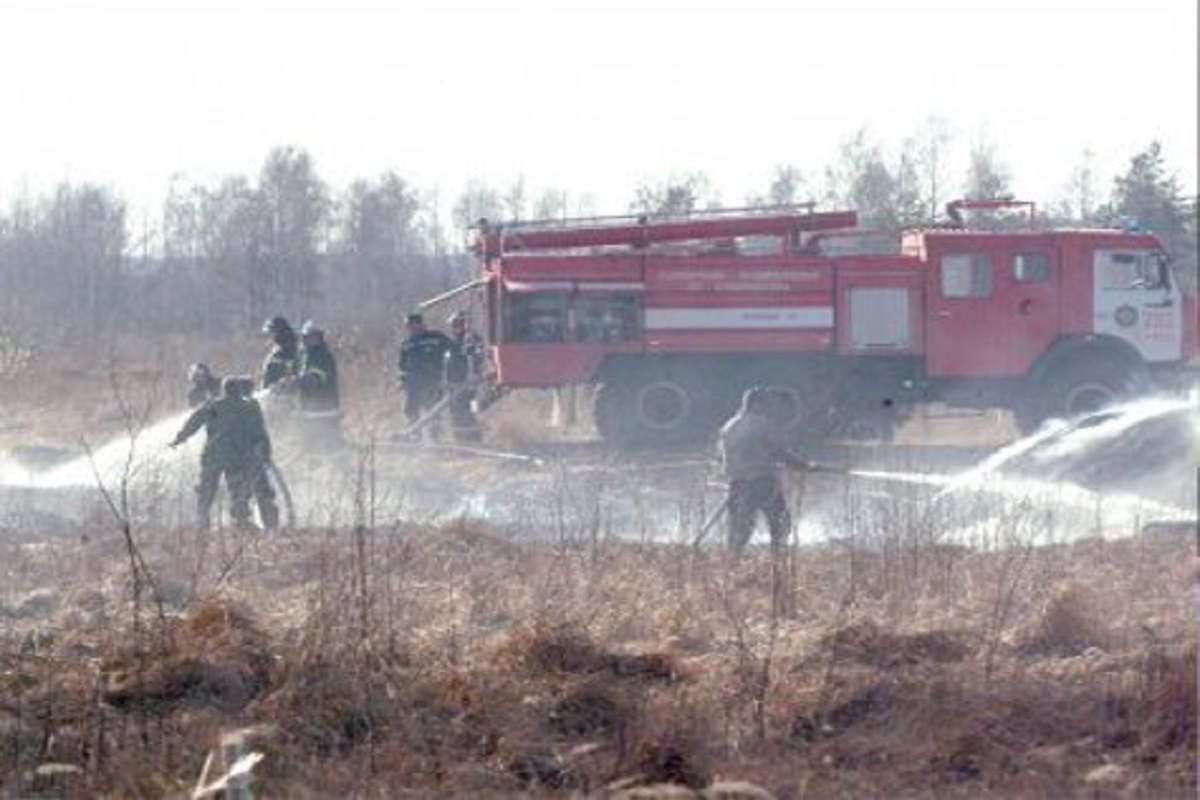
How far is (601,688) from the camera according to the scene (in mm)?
8273

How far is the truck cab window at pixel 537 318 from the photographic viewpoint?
25.5 m

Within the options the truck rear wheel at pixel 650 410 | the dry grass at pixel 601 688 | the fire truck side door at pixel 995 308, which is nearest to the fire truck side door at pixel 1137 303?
the fire truck side door at pixel 995 308

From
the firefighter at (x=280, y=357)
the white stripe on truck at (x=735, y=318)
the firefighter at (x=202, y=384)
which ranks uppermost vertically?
the white stripe on truck at (x=735, y=318)

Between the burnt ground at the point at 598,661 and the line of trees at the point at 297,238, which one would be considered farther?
the line of trees at the point at 297,238

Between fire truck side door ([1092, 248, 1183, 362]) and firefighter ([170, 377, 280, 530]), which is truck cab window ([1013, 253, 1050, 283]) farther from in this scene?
firefighter ([170, 377, 280, 530])

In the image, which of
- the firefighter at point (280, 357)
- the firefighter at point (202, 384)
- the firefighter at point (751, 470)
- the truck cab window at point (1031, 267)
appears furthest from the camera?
the truck cab window at point (1031, 267)

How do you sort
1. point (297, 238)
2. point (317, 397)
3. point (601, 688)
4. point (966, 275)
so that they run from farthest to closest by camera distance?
point (297, 238) → point (966, 275) → point (317, 397) → point (601, 688)

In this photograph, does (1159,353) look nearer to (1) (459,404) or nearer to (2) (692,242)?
(2) (692,242)

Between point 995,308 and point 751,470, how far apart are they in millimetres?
12695

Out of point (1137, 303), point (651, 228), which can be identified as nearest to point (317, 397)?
point (651, 228)

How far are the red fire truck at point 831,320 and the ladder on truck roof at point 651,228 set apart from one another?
0.06 metres

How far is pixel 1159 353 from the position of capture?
25625 mm

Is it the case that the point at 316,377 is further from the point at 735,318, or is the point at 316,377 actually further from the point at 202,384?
the point at 735,318

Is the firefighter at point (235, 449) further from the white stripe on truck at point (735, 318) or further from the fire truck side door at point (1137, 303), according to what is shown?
the fire truck side door at point (1137, 303)
